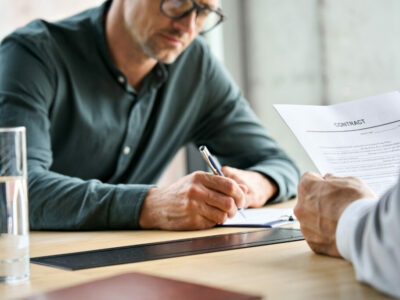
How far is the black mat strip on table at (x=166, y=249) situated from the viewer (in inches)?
38.0

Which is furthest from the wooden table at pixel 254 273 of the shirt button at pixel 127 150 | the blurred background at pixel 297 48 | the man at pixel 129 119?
the blurred background at pixel 297 48

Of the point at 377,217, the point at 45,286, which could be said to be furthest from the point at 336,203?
the point at 45,286

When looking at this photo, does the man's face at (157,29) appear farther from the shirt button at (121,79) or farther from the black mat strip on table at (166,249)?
the black mat strip on table at (166,249)

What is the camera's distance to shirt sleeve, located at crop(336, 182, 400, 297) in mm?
682

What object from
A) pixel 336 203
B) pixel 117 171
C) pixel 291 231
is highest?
pixel 336 203

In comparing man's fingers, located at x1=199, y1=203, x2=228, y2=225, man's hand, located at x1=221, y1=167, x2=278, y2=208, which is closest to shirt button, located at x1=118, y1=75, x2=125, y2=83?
man's hand, located at x1=221, y1=167, x2=278, y2=208

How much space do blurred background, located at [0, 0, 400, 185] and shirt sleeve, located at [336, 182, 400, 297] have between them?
177 centimetres

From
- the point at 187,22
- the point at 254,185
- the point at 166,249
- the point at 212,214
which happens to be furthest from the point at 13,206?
the point at 187,22

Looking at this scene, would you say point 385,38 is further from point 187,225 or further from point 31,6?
point 31,6

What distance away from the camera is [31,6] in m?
2.98

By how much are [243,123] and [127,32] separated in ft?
1.79

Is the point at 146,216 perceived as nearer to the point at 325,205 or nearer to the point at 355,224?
the point at 325,205

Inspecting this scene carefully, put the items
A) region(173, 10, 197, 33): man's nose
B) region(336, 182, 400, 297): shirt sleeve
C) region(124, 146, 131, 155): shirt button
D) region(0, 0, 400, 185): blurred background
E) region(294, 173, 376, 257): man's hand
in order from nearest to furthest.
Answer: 1. region(336, 182, 400, 297): shirt sleeve
2. region(294, 173, 376, 257): man's hand
3. region(173, 10, 197, 33): man's nose
4. region(124, 146, 131, 155): shirt button
5. region(0, 0, 400, 185): blurred background

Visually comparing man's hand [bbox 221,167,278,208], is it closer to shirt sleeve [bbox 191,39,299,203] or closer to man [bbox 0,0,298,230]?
man [bbox 0,0,298,230]
